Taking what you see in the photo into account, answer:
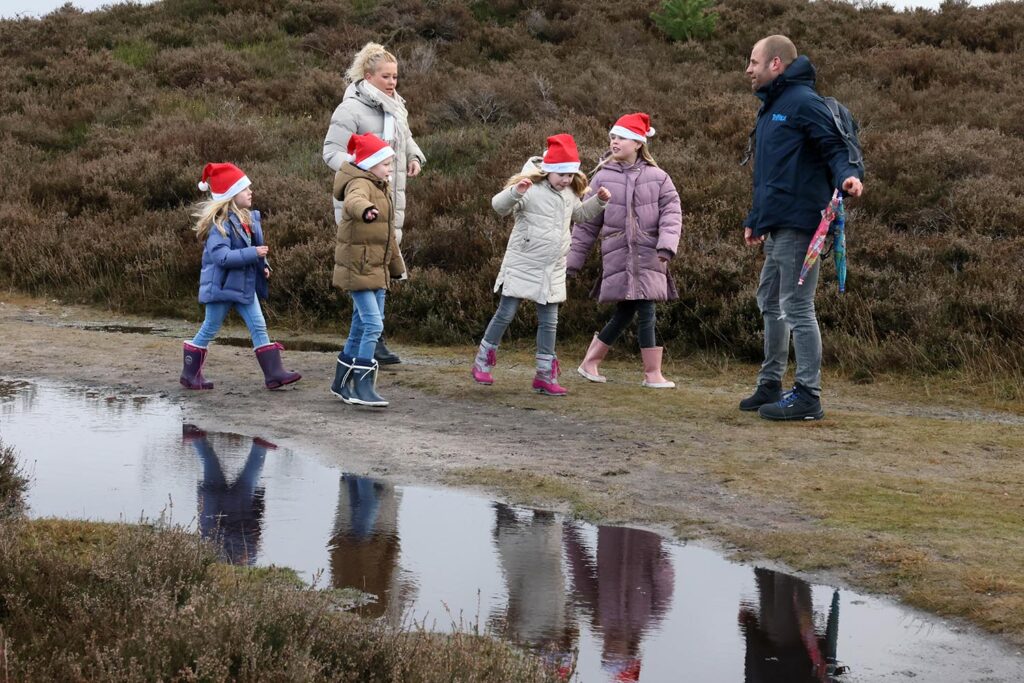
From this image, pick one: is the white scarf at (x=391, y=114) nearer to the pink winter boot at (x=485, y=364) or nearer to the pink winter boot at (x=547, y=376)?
the pink winter boot at (x=485, y=364)

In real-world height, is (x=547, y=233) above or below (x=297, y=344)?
above

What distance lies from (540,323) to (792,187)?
2221 millimetres

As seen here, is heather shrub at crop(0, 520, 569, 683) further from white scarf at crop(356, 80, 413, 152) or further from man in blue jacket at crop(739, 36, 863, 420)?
white scarf at crop(356, 80, 413, 152)

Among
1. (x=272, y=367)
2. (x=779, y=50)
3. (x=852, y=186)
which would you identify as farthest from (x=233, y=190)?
(x=852, y=186)

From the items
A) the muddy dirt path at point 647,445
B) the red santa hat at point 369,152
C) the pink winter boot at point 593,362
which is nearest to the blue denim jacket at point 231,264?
the muddy dirt path at point 647,445

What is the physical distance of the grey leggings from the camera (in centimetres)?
952

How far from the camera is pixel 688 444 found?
786 centimetres

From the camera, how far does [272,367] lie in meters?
9.64

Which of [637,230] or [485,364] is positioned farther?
[485,364]

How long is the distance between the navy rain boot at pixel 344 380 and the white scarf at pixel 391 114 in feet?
6.50

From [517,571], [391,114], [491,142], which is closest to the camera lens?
[517,571]

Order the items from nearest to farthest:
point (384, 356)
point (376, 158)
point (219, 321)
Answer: point (376, 158) → point (219, 321) → point (384, 356)

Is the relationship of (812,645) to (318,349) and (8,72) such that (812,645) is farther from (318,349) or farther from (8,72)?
(8,72)

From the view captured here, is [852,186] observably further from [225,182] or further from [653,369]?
[225,182]
